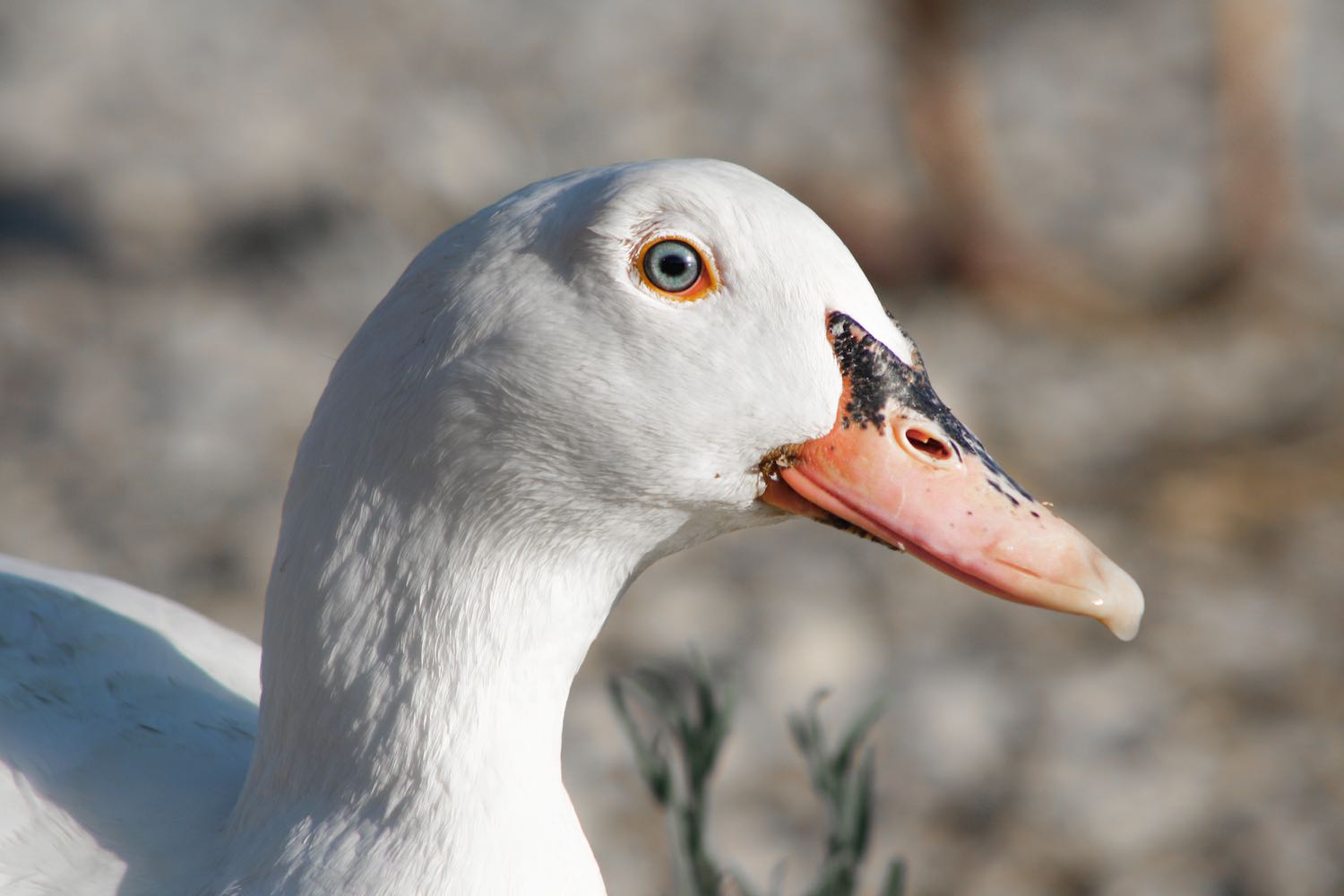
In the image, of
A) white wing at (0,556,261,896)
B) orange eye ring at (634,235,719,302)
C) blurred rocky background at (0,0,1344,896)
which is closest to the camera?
orange eye ring at (634,235,719,302)

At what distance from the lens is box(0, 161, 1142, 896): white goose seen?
1.14 metres

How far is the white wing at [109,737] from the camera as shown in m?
1.26

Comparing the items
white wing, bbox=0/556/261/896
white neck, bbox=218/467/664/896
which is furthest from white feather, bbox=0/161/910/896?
white wing, bbox=0/556/261/896

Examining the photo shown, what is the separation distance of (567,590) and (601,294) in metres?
0.25

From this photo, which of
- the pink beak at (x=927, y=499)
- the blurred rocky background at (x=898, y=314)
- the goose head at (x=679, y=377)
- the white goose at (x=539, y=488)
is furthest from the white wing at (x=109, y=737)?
the blurred rocky background at (x=898, y=314)

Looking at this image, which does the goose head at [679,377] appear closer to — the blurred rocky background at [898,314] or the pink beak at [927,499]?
the pink beak at [927,499]

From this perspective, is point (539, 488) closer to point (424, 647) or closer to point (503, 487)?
point (503, 487)

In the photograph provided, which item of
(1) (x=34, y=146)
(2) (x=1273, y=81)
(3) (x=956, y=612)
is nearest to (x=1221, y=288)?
(2) (x=1273, y=81)

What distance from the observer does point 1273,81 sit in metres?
4.45

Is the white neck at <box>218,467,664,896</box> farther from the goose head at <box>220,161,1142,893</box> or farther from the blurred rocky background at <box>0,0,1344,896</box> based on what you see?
the blurred rocky background at <box>0,0,1344,896</box>

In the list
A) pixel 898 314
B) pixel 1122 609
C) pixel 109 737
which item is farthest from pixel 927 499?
pixel 898 314

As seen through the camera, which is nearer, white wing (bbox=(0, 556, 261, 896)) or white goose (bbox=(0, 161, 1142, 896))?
white goose (bbox=(0, 161, 1142, 896))

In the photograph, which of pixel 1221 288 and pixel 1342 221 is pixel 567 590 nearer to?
pixel 1221 288

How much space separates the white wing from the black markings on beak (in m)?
0.71
